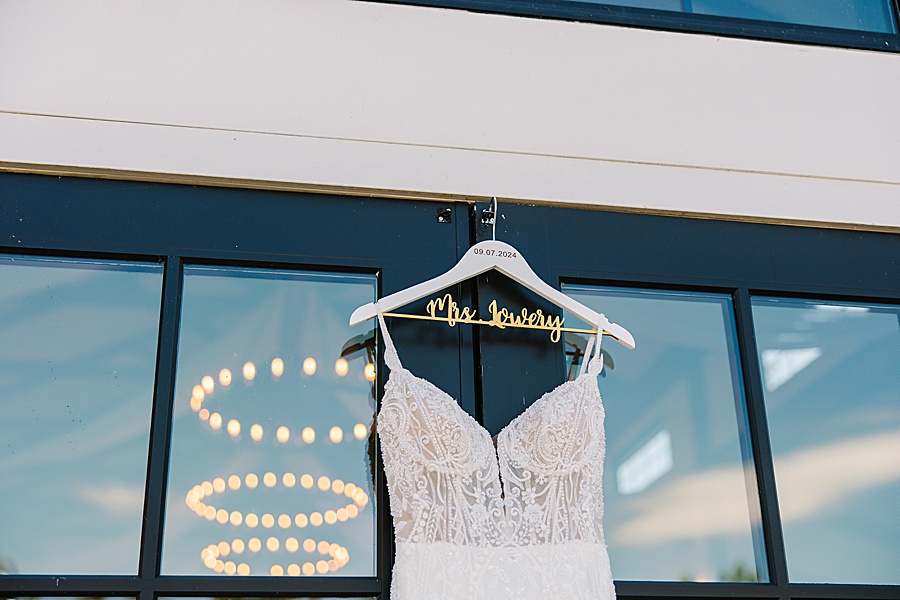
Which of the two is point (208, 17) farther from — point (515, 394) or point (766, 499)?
point (766, 499)

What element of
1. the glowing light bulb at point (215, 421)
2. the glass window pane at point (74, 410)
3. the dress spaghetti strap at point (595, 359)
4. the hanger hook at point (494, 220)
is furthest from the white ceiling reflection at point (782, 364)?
the glass window pane at point (74, 410)

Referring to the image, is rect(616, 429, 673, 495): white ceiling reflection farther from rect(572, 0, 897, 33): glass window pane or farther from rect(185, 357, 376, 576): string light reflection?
rect(572, 0, 897, 33): glass window pane

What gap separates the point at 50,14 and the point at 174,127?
33 cm

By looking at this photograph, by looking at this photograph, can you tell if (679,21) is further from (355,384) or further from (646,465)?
(355,384)

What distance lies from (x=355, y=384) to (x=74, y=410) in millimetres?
481

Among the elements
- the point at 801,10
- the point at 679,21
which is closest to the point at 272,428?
the point at 679,21

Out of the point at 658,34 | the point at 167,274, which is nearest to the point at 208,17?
the point at 167,274

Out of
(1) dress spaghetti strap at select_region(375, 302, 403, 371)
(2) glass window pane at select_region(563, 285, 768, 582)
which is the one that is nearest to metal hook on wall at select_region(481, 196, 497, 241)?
(2) glass window pane at select_region(563, 285, 768, 582)

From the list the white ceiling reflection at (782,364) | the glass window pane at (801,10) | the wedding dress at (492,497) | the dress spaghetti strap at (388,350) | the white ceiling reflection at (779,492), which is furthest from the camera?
the glass window pane at (801,10)

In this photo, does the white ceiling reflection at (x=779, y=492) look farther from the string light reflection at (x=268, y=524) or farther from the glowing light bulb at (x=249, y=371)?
the glowing light bulb at (x=249, y=371)

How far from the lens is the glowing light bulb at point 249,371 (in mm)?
1839

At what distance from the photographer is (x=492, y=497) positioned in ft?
5.68

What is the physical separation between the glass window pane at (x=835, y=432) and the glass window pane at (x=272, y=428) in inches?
31.0

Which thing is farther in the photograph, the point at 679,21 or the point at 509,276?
the point at 679,21
